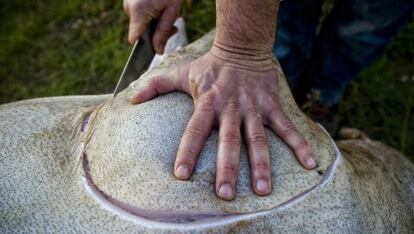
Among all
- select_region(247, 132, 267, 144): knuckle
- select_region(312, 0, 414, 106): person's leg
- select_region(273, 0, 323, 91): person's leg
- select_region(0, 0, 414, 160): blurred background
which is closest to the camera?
select_region(247, 132, 267, 144): knuckle

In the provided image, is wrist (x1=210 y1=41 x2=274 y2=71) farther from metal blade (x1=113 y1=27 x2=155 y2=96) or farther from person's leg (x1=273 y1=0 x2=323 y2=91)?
person's leg (x1=273 y1=0 x2=323 y2=91)

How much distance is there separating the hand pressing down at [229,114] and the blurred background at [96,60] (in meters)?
2.11

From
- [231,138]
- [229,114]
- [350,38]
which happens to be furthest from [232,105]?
[350,38]

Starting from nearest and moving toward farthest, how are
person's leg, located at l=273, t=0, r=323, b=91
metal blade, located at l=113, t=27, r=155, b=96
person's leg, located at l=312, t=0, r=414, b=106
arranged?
metal blade, located at l=113, t=27, r=155, b=96 → person's leg, located at l=312, t=0, r=414, b=106 → person's leg, located at l=273, t=0, r=323, b=91

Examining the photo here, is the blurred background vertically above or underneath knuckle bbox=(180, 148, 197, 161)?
underneath

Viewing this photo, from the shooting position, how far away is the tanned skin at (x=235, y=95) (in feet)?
6.34

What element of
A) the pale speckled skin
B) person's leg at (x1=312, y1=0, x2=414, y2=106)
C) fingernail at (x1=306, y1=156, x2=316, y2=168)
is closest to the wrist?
the pale speckled skin

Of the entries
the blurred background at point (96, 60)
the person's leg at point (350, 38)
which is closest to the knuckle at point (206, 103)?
the person's leg at point (350, 38)

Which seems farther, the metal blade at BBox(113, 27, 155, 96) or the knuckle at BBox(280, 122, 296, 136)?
the metal blade at BBox(113, 27, 155, 96)

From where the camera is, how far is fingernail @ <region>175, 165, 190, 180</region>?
1.89 meters

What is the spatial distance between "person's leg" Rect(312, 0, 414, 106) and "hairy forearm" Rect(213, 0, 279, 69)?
127 centimetres

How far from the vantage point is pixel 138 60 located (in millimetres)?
2654

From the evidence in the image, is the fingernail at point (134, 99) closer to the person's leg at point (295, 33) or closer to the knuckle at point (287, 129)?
the knuckle at point (287, 129)

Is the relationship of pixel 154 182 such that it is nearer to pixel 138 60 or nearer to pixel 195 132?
pixel 195 132
